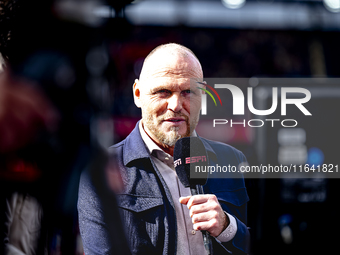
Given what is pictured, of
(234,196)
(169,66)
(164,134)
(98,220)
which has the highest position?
(169,66)

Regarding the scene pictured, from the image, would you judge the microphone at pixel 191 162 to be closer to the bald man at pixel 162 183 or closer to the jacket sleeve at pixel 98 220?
the bald man at pixel 162 183

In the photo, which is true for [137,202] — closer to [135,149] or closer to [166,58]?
[135,149]

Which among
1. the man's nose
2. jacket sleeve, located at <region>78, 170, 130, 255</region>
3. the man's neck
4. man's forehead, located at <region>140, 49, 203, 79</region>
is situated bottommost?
jacket sleeve, located at <region>78, 170, 130, 255</region>

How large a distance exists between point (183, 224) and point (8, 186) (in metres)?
0.82

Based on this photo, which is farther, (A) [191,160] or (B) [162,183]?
(B) [162,183]

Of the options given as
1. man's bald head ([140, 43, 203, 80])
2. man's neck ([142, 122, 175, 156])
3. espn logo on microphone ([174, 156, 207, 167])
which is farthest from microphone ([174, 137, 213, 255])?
man's bald head ([140, 43, 203, 80])

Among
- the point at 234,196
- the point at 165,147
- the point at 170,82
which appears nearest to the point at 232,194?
the point at 234,196

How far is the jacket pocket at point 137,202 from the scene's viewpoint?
147 centimetres

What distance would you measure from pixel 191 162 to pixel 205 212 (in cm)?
22

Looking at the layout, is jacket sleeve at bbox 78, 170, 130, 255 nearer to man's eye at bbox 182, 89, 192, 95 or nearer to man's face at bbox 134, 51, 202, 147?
man's face at bbox 134, 51, 202, 147

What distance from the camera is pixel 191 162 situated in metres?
1.37

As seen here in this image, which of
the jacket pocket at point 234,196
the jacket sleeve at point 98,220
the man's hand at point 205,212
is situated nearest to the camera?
the man's hand at point 205,212

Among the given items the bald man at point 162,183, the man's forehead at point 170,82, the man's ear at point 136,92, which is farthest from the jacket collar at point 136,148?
the man's forehead at point 170,82

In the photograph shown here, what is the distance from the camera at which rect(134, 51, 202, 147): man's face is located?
57.9 inches
